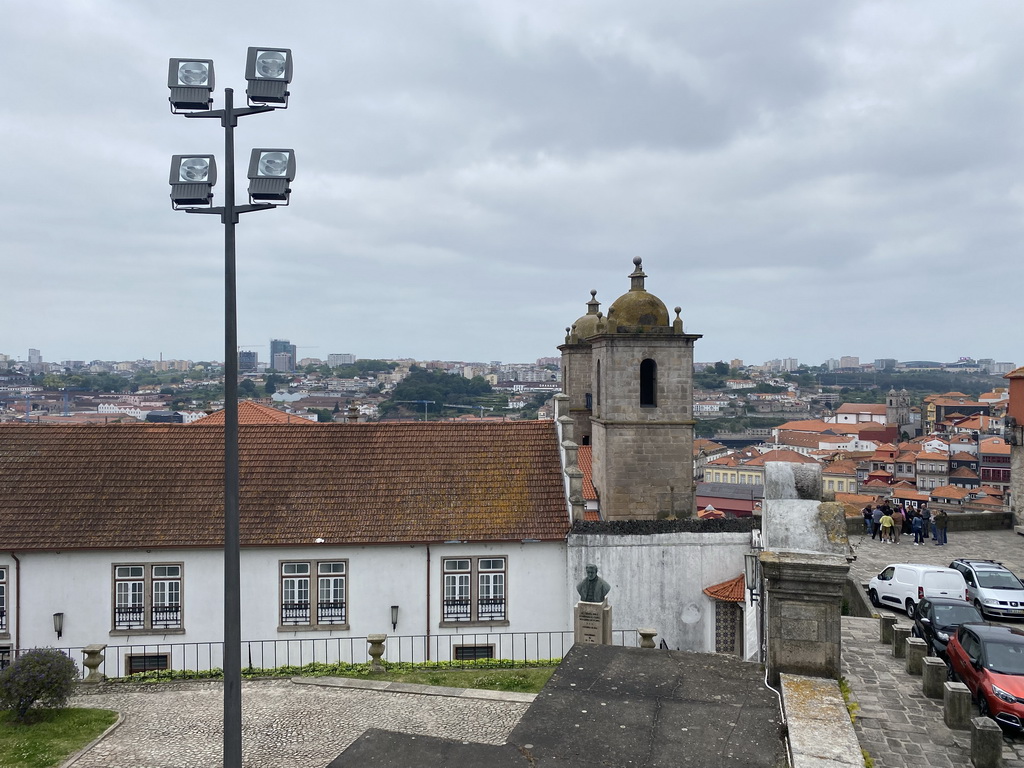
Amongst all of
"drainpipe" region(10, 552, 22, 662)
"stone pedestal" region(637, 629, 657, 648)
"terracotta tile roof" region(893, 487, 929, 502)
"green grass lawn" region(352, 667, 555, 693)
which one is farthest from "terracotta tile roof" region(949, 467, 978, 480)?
"drainpipe" region(10, 552, 22, 662)

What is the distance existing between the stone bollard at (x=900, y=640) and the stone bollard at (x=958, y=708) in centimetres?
300

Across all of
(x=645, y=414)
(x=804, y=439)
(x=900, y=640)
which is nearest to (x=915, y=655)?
(x=900, y=640)

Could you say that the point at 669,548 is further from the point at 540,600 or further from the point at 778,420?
the point at 778,420

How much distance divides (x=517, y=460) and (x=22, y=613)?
11934 mm

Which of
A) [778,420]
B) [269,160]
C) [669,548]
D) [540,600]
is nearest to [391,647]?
[540,600]

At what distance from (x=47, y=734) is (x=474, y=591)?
906 centimetres

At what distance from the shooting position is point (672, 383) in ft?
73.0

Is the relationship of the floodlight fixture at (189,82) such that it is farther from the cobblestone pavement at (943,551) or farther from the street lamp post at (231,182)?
the cobblestone pavement at (943,551)

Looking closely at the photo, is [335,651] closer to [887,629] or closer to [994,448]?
[887,629]

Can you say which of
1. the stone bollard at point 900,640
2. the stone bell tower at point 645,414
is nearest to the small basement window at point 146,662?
the stone bell tower at point 645,414

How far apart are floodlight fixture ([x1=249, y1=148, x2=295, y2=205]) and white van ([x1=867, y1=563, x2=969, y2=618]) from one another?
51.6 feet

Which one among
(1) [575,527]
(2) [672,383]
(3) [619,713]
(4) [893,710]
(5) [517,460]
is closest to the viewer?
(3) [619,713]

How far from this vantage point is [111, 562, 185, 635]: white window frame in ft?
55.0

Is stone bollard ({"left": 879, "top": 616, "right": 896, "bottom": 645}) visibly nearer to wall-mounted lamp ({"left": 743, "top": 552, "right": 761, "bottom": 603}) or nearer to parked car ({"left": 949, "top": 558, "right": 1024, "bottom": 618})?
wall-mounted lamp ({"left": 743, "top": 552, "right": 761, "bottom": 603})
